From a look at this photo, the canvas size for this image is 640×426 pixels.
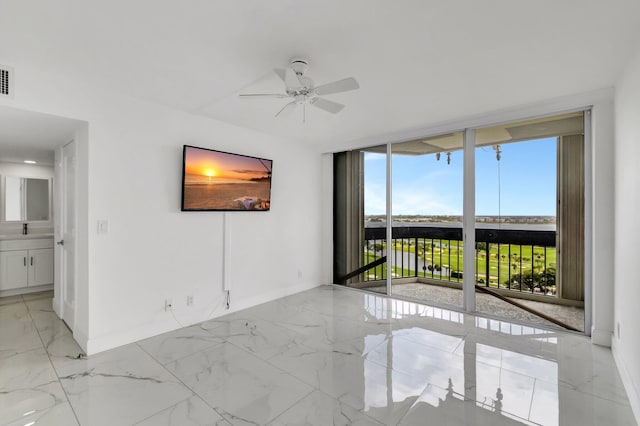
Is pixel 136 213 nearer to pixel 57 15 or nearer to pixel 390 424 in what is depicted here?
pixel 57 15

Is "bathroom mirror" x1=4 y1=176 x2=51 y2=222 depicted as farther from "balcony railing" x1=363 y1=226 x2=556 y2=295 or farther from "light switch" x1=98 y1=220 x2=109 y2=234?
"balcony railing" x1=363 y1=226 x2=556 y2=295

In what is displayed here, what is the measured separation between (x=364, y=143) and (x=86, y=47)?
133 inches

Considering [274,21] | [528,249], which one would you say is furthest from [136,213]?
[528,249]

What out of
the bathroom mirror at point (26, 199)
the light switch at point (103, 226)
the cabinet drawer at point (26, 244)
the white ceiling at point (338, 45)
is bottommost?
the cabinet drawer at point (26, 244)

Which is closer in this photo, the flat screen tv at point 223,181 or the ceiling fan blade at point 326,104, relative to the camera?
the ceiling fan blade at point 326,104

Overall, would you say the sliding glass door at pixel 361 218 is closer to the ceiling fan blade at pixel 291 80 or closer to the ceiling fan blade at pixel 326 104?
the ceiling fan blade at pixel 326 104

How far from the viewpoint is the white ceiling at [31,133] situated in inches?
97.0

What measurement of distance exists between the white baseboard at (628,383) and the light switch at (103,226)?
408 centimetres

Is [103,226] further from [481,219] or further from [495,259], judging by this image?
[495,259]

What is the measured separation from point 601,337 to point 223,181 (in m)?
4.12

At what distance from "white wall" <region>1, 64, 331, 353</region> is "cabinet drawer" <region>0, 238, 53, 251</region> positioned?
7.93 feet

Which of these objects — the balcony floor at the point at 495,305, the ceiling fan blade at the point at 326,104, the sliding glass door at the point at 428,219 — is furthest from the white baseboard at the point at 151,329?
the ceiling fan blade at the point at 326,104

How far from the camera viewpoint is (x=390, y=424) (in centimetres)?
179

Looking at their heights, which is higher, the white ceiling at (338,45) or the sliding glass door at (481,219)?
the white ceiling at (338,45)
